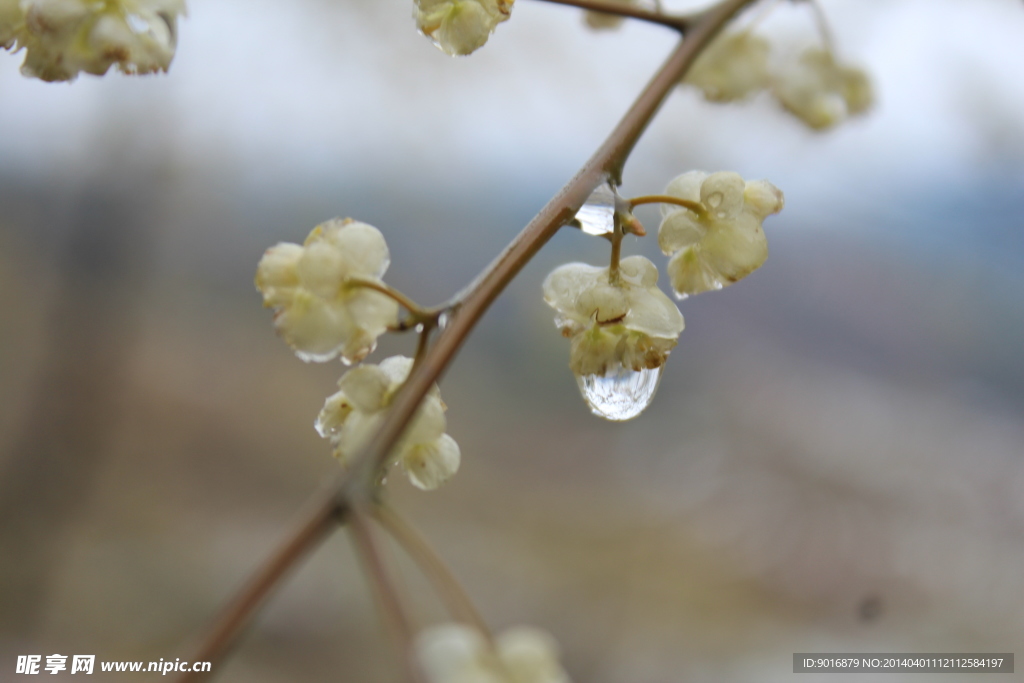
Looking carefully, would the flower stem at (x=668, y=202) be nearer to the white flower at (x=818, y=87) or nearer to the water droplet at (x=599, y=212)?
the water droplet at (x=599, y=212)

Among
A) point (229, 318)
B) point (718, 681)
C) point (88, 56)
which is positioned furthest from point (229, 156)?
point (88, 56)

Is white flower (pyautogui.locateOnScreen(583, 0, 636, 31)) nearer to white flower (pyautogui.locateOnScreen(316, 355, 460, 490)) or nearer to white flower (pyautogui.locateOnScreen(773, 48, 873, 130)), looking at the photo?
white flower (pyautogui.locateOnScreen(773, 48, 873, 130))

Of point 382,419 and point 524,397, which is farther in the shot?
point 524,397

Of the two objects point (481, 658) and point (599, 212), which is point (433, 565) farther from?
point (599, 212)

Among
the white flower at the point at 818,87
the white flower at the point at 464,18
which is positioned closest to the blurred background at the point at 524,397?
the white flower at the point at 818,87

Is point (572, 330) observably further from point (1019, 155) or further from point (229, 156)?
point (229, 156)

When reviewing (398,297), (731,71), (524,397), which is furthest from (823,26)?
(524,397)
